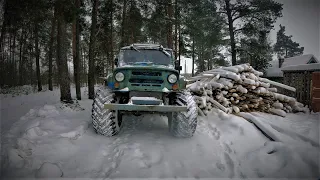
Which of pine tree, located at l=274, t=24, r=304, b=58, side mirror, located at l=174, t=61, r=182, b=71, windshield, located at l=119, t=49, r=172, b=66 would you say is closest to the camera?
windshield, located at l=119, t=49, r=172, b=66

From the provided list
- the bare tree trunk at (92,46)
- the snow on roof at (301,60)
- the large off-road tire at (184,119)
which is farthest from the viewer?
the snow on roof at (301,60)

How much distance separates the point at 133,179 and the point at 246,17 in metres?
16.7

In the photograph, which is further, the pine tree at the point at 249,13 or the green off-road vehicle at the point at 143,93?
the pine tree at the point at 249,13

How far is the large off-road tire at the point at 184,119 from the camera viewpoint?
4504mm

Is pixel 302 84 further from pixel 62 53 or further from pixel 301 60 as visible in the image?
pixel 301 60

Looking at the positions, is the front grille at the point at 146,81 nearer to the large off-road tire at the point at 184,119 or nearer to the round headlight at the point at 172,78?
the round headlight at the point at 172,78

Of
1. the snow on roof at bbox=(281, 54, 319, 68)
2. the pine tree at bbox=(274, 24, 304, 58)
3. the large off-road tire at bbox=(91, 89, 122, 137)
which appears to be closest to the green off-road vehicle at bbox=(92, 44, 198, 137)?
the large off-road tire at bbox=(91, 89, 122, 137)

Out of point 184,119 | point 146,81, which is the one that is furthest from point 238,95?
point 146,81

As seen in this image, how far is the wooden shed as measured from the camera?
23.8ft

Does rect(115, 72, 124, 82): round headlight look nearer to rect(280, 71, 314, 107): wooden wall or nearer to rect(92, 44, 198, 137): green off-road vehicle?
rect(92, 44, 198, 137): green off-road vehicle

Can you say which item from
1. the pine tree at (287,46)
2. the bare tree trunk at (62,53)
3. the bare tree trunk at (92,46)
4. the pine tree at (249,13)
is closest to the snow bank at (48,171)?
the bare tree trunk at (62,53)

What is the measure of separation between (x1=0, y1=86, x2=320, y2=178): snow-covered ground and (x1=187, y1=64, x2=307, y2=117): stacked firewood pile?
4.94ft

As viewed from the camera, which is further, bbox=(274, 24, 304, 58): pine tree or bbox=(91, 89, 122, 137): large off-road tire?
bbox=(274, 24, 304, 58): pine tree

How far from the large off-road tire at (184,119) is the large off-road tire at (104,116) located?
1423 millimetres
